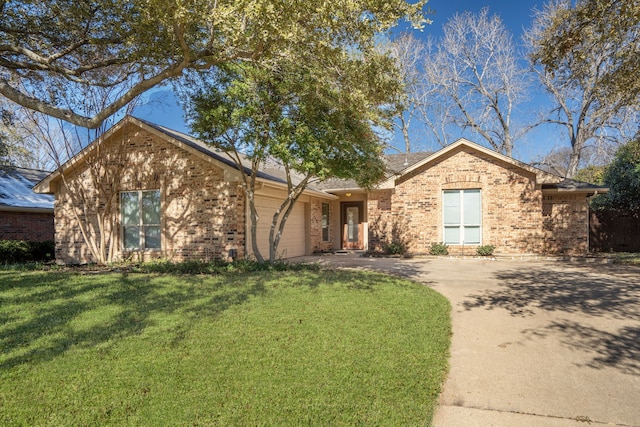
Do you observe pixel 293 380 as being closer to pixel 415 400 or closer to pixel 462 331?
pixel 415 400

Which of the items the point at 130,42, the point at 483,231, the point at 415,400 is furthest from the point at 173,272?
the point at 483,231

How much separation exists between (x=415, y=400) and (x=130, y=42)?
7.65 metres

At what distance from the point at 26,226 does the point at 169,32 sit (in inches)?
541

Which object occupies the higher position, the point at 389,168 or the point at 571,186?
the point at 389,168

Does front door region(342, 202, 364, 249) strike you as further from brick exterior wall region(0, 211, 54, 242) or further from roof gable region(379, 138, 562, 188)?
brick exterior wall region(0, 211, 54, 242)

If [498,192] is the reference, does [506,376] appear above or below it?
below

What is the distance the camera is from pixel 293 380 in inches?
147

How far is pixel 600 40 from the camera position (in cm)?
798

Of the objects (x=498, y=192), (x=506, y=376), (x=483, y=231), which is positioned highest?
(x=498, y=192)

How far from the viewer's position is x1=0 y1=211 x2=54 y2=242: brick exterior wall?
16.1 meters

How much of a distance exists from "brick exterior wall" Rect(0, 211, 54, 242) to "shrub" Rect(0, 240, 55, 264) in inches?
61.1

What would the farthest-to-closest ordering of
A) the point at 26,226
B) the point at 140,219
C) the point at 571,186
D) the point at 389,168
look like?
the point at 389,168 < the point at 26,226 < the point at 571,186 < the point at 140,219

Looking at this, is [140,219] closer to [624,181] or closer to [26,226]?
[26,226]

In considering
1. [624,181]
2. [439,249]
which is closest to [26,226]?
[439,249]
